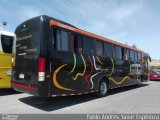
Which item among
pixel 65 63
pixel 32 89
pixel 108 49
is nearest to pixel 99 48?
pixel 108 49

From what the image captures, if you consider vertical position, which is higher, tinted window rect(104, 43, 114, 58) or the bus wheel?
tinted window rect(104, 43, 114, 58)

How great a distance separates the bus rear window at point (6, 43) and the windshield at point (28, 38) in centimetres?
173

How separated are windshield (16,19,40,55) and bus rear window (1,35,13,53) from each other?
68.1 inches

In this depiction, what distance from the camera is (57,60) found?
6723 mm

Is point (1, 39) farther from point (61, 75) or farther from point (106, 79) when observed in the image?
point (106, 79)

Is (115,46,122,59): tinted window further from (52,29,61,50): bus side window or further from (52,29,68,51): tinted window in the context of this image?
(52,29,61,50): bus side window

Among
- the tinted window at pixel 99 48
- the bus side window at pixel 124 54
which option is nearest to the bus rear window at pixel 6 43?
the tinted window at pixel 99 48

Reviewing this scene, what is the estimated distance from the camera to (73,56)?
7512 millimetres

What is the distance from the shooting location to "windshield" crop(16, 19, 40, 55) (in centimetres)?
663

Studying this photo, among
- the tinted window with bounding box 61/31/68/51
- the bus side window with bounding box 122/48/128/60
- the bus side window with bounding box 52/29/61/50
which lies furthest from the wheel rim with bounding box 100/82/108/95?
the bus side window with bounding box 52/29/61/50

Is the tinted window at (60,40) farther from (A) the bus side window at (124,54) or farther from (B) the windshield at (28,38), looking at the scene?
(A) the bus side window at (124,54)

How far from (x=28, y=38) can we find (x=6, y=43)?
279 centimetres

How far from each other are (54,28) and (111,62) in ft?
15.2

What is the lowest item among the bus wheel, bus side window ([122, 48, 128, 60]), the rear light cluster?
the bus wheel
